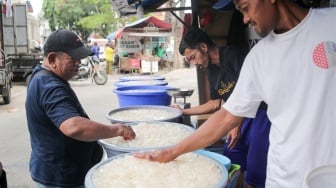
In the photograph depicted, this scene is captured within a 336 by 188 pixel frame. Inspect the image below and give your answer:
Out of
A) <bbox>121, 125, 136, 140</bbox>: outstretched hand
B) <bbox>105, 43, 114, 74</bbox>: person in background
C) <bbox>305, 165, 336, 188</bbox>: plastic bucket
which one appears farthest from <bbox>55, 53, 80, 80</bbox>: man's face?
<bbox>105, 43, 114, 74</bbox>: person in background

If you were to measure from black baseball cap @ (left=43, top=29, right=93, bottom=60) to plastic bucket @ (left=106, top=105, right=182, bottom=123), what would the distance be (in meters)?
0.62

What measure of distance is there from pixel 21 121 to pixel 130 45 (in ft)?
39.9

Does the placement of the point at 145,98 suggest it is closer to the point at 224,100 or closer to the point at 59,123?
the point at 224,100

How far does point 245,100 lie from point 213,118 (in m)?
0.22

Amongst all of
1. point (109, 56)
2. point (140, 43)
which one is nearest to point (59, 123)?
point (109, 56)

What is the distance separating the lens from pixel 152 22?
63.6 feet

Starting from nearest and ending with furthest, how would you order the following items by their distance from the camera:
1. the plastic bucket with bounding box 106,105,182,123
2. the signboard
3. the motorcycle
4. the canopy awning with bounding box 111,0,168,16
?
the plastic bucket with bounding box 106,105,182,123
the canopy awning with bounding box 111,0,168,16
the motorcycle
the signboard

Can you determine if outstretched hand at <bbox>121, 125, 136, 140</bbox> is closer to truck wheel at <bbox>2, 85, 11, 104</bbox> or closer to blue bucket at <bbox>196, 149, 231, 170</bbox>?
blue bucket at <bbox>196, 149, 231, 170</bbox>

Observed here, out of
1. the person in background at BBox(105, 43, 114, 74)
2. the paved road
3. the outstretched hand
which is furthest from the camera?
the person in background at BBox(105, 43, 114, 74)

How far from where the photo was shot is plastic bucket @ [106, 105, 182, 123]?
9.07ft

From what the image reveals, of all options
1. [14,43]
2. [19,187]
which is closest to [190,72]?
[14,43]

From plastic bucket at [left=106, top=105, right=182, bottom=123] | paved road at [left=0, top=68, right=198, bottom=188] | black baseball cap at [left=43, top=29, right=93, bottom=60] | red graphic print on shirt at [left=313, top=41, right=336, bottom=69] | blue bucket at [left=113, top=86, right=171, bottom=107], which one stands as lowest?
paved road at [left=0, top=68, right=198, bottom=188]

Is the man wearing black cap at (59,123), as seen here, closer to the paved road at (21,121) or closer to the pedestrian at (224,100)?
the pedestrian at (224,100)

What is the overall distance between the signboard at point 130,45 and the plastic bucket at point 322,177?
749 inches
